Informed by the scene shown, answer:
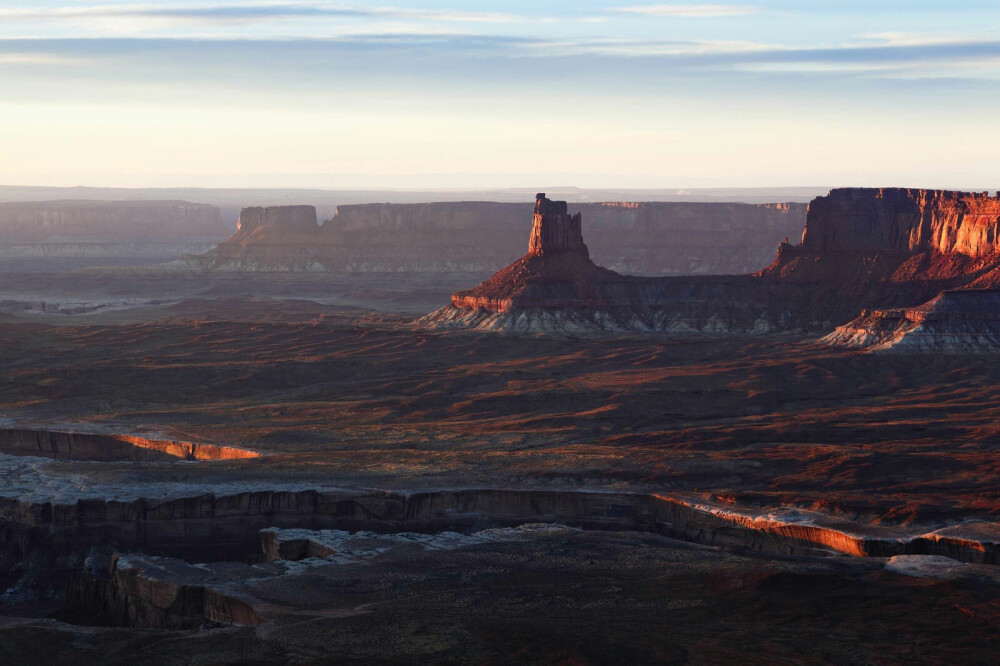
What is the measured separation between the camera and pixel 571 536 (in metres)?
72.7

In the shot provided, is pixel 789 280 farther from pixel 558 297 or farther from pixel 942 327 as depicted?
pixel 942 327

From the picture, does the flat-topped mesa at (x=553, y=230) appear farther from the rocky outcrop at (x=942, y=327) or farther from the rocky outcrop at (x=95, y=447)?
the rocky outcrop at (x=95, y=447)

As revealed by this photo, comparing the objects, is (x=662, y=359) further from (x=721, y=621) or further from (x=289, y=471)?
(x=721, y=621)

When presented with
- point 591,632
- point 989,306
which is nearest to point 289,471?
point 591,632

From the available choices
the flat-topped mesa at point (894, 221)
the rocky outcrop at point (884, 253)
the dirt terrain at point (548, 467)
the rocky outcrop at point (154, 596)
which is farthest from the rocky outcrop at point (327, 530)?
the flat-topped mesa at point (894, 221)

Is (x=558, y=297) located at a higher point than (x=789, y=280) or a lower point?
lower

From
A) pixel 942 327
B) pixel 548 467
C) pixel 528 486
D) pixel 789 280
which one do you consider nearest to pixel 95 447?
pixel 548 467

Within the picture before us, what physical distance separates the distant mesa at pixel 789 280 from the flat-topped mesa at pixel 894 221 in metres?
0.11

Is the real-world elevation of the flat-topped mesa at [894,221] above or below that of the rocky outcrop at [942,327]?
above

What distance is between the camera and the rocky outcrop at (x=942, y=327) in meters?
138

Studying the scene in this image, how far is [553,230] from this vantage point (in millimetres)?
173625

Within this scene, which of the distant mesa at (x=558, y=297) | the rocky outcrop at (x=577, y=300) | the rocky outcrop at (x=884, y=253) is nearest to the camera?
the rocky outcrop at (x=884, y=253)

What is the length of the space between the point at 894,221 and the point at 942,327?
1169 inches

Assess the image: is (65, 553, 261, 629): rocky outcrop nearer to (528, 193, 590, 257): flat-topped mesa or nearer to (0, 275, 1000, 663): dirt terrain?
(0, 275, 1000, 663): dirt terrain
